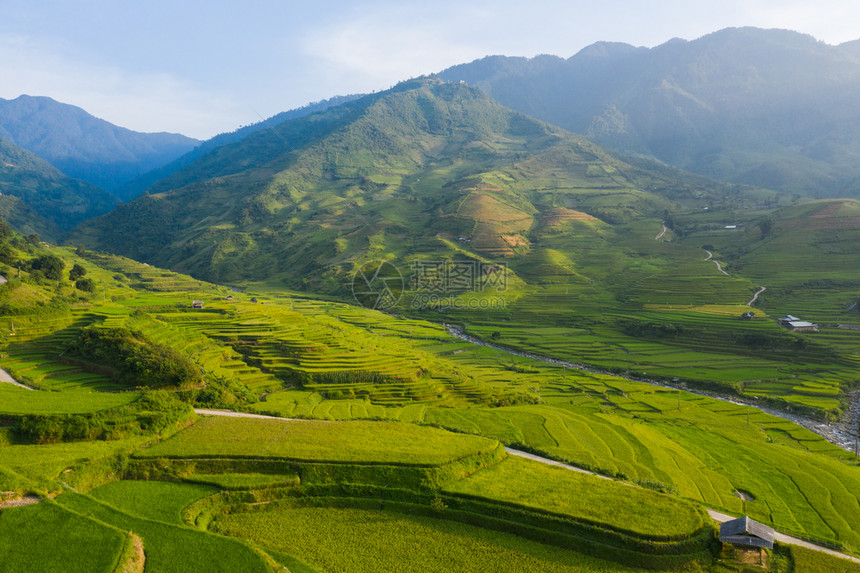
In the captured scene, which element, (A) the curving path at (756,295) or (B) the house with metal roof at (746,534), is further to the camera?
(A) the curving path at (756,295)

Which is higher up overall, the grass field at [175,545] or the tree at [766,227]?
the tree at [766,227]

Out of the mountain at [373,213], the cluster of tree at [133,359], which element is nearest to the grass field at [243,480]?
the cluster of tree at [133,359]

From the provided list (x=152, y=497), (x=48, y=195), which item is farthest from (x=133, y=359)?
(x=48, y=195)

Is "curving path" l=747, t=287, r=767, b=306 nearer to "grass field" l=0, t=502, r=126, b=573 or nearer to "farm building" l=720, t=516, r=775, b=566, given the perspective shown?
"farm building" l=720, t=516, r=775, b=566

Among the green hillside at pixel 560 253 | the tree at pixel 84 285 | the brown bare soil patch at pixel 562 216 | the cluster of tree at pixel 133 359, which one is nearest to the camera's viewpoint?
the cluster of tree at pixel 133 359

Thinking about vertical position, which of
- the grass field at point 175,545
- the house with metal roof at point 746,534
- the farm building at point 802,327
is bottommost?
the grass field at point 175,545

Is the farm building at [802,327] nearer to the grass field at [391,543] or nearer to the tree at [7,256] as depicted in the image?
the grass field at [391,543]

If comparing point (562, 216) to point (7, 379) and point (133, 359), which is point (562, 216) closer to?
point (133, 359)
